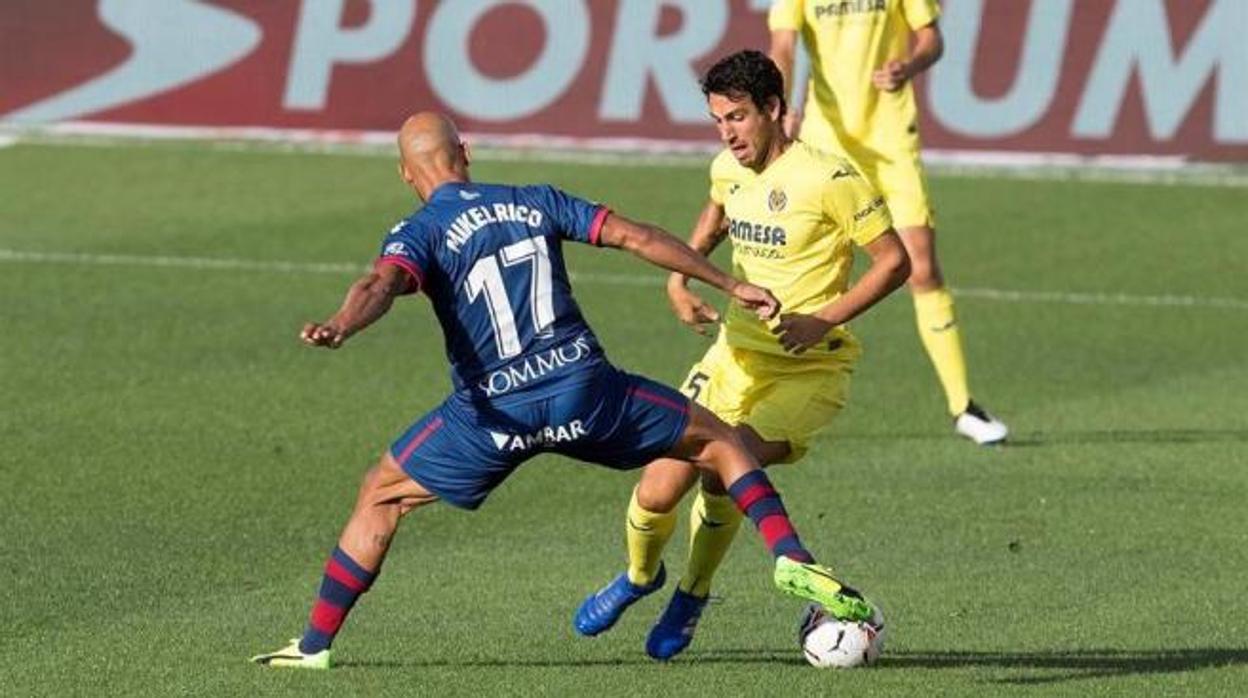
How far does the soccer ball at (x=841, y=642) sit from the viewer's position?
10266mm

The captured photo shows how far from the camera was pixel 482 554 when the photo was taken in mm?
12766

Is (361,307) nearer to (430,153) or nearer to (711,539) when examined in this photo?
(430,153)

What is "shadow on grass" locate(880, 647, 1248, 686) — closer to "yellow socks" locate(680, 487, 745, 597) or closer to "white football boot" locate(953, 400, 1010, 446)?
"yellow socks" locate(680, 487, 745, 597)

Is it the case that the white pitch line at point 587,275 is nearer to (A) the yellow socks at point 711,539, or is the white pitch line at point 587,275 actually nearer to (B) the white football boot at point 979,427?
(B) the white football boot at point 979,427

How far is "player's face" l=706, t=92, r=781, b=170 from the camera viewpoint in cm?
1052

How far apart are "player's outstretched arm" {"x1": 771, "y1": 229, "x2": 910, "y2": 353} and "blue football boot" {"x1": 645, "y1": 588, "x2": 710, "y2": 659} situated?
1001 millimetres

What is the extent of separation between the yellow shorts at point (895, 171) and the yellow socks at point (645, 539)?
17.2 feet

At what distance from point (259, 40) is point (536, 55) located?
2587 millimetres

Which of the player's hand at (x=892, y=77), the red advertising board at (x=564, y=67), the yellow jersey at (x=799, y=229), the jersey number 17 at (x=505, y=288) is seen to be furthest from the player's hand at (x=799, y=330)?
the red advertising board at (x=564, y=67)

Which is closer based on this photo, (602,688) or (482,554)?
(602,688)

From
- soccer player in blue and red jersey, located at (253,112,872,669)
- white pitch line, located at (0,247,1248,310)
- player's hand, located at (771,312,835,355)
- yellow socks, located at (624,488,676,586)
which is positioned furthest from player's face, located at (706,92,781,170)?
white pitch line, located at (0,247,1248,310)

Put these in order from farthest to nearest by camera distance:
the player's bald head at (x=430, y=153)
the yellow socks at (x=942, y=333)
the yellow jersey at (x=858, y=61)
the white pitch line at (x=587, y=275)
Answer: the white pitch line at (x=587, y=275)
the yellow jersey at (x=858, y=61)
the yellow socks at (x=942, y=333)
the player's bald head at (x=430, y=153)

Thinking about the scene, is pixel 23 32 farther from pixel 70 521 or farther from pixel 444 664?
pixel 444 664

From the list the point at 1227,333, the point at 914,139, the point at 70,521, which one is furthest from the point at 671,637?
the point at 1227,333
